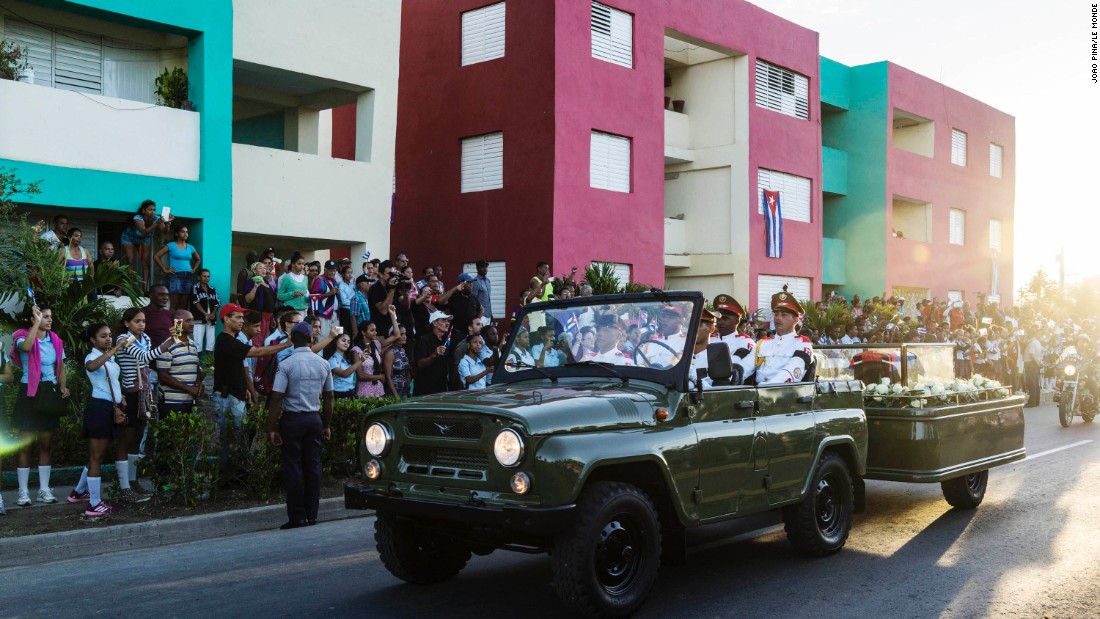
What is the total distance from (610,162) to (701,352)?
16.2 meters

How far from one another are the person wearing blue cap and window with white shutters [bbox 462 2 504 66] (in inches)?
571

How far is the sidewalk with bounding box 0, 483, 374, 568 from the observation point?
326 inches

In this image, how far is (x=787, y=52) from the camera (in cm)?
2844

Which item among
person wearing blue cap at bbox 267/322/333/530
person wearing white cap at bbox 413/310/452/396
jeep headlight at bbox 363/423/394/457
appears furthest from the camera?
person wearing white cap at bbox 413/310/452/396

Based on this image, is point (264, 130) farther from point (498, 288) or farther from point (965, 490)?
point (965, 490)

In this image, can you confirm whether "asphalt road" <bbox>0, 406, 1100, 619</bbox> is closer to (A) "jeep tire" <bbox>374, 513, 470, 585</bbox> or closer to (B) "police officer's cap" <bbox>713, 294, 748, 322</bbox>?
(A) "jeep tire" <bbox>374, 513, 470, 585</bbox>

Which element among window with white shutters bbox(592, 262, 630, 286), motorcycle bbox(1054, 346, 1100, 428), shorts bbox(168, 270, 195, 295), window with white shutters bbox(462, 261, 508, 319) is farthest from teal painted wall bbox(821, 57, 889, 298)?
shorts bbox(168, 270, 195, 295)

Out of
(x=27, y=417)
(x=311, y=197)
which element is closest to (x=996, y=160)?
(x=311, y=197)

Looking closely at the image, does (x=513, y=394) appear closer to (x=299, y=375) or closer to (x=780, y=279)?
(x=299, y=375)

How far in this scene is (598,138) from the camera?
22.6 meters

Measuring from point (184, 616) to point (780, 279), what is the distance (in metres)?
24.2

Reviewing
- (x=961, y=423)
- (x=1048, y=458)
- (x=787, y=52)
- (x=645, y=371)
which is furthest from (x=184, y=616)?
(x=787, y=52)

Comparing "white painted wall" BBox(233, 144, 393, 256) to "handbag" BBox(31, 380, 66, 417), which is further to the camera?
"white painted wall" BBox(233, 144, 393, 256)

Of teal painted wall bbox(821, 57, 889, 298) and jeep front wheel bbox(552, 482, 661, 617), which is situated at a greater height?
teal painted wall bbox(821, 57, 889, 298)
